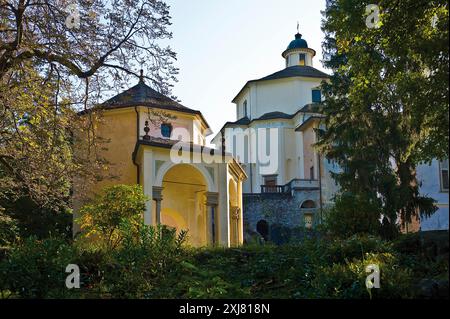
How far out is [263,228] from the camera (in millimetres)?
36469

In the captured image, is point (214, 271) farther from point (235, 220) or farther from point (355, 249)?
point (235, 220)

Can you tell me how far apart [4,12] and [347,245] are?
898 cm

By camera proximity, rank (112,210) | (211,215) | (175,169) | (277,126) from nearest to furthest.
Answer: (112,210) → (211,215) → (175,169) → (277,126)

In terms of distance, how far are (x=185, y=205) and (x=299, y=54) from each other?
84.8ft

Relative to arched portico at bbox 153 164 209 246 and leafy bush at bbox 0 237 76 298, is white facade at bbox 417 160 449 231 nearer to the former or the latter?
arched portico at bbox 153 164 209 246

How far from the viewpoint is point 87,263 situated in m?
10.4

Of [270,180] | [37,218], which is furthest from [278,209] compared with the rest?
[37,218]

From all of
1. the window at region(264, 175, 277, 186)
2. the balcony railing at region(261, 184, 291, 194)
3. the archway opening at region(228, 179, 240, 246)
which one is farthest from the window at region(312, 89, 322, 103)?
the archway opening at region(228, 179, 240, 246)

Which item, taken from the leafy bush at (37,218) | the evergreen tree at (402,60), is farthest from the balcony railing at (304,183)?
the evergreen tree at (402,60)

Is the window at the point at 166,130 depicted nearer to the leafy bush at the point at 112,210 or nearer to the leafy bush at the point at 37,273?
the leafy bush at the point at 112,210
